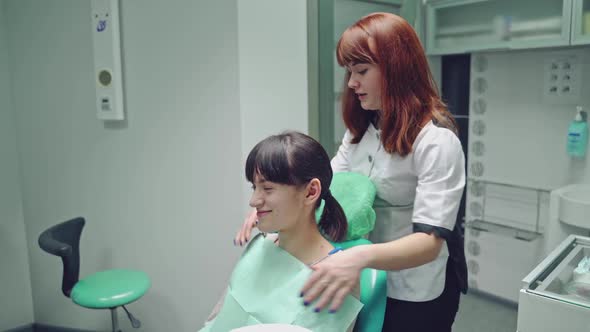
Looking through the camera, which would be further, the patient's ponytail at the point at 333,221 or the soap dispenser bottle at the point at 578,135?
the soap dispenser bottle at the point at 578,135

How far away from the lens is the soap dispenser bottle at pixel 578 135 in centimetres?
241

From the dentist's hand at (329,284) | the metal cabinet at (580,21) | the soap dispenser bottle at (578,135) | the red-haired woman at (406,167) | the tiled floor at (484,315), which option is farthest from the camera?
the tiled floor at (484,315)

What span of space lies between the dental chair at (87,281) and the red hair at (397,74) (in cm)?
137

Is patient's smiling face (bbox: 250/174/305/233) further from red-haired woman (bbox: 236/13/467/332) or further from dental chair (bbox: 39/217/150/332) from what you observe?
dental chair (bbox: 39/217/150/332)

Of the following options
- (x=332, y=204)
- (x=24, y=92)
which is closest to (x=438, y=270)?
(x=332, y=204)

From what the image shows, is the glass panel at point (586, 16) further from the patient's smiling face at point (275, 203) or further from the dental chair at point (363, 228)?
the patient's smiling face at point (275, 203)

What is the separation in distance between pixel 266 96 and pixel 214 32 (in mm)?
346

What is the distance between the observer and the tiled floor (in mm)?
2658

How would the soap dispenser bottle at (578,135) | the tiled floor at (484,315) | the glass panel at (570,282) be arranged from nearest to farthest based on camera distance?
the glass panel at (570,282) → the soap dispenser bottle at (578,135) → the tiled floor at (484,315)

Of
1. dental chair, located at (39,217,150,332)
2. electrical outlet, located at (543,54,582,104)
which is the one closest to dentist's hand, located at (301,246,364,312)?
dental chair, located at (39,217,150,332)

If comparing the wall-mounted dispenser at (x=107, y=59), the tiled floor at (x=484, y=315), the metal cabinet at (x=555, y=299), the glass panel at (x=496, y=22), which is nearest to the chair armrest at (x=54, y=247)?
the wall-mounted dispenser at (x=107, y=59)

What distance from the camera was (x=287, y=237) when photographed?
1.25 metres

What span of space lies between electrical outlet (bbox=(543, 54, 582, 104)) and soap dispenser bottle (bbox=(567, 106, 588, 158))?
108 mm

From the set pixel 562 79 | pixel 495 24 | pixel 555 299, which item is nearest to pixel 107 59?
pixel 495 24
